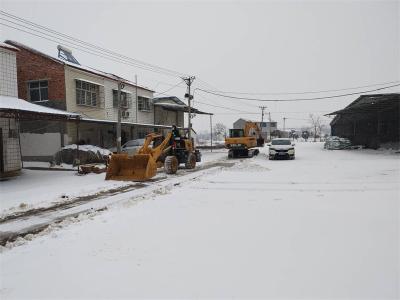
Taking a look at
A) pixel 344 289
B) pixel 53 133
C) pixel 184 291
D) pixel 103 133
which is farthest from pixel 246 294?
pixel 103 133

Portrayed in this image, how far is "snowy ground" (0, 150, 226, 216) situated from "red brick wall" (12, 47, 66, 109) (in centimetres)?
754

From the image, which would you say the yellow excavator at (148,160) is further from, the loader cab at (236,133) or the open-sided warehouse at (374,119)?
the open-sided warehouse at (374,119)

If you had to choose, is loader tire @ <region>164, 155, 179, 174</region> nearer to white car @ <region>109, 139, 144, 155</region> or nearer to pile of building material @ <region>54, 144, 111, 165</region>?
pile of building material @ <region>54, 144, 111, 165</region>

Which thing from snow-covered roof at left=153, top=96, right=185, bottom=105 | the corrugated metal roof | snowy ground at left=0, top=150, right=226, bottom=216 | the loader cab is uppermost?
snow-covered roof at left=153, top=96, right=185, bottom=105

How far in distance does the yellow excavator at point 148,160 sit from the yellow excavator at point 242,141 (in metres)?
9.52

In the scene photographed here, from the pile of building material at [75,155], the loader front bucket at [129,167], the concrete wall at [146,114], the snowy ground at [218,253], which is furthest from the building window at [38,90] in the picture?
the snowy ground at [218,253]

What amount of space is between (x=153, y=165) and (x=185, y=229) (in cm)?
744

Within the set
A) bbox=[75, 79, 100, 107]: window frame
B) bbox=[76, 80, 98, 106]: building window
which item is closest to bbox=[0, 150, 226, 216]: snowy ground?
bbox=[75, 79, 100, 107]: window frame

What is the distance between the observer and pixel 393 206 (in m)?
7.47

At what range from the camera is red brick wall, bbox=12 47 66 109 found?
21188 millimetres

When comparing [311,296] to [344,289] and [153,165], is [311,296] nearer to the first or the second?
[344,289]

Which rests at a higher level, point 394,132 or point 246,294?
point 394,132

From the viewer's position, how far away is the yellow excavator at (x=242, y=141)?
82.0 feet

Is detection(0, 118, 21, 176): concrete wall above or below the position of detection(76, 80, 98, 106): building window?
below
